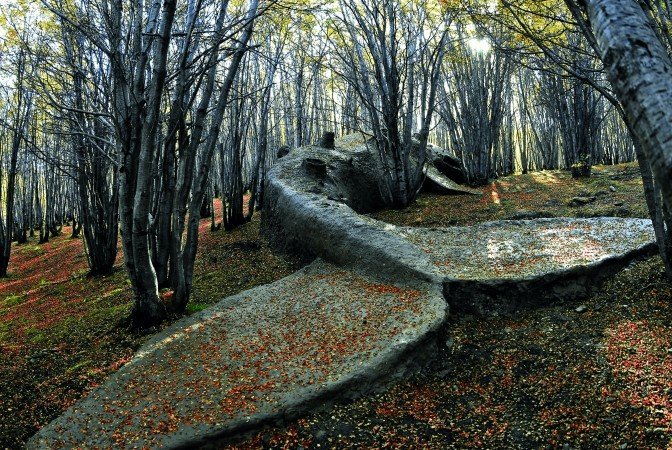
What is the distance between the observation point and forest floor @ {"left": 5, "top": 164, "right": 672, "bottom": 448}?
11.0ft

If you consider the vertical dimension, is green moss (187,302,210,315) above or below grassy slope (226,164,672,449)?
above

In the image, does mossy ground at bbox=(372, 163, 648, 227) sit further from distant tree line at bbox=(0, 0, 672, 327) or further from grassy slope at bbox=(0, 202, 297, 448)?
grassy slope at bbox=(0, 202, 297, 448)

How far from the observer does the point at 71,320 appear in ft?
21.7

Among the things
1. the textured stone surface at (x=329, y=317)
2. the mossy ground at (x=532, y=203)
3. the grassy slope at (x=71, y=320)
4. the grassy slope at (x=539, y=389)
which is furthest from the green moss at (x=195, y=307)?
the mossy ground at (x=532, y=203)

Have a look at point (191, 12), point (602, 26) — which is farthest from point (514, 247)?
point (191, 12)

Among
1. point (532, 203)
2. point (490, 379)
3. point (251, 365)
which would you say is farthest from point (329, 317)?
point (532, 203)

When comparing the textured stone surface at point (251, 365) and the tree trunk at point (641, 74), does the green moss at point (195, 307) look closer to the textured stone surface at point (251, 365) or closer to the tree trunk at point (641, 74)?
the textured stone surface at point (251, 365)

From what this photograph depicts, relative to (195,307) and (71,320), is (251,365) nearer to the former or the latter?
(195,307)

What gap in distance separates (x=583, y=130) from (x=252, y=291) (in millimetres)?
12548

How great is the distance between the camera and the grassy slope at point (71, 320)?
419 cm

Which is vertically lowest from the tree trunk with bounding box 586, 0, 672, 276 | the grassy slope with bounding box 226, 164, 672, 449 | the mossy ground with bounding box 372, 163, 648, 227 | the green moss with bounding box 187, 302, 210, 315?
the grassy slope with bounding box 226, 164, 672, 449

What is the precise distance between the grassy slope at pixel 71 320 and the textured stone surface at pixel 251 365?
41 cm

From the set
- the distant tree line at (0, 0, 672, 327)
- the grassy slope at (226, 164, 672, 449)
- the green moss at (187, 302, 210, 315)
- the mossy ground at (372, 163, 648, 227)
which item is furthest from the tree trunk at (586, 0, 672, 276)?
the mossy ground at (372, 163, 648, 227)

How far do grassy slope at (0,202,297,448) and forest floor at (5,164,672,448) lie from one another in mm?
25
